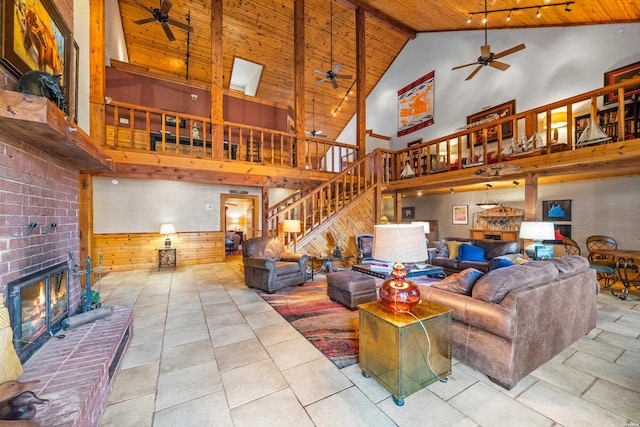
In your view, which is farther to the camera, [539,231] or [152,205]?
[152,205]

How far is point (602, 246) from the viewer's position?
5473mm

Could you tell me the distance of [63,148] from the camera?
6.87ft

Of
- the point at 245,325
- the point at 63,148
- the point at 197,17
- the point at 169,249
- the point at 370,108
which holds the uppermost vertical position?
the point at 197,17

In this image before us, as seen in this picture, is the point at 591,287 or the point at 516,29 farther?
the point at 516,29

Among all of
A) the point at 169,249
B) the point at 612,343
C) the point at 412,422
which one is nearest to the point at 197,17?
the point at 169,249

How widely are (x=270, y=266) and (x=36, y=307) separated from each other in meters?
2.61

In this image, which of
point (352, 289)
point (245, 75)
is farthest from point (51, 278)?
point (245, 75)

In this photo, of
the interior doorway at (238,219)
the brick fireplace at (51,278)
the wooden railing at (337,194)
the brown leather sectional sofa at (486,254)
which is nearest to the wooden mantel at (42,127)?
the brick fireplace at (51,278)

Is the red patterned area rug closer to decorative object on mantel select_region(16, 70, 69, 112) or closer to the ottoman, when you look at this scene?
the ottoman

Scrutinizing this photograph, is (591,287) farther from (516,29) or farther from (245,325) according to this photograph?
(516,29)

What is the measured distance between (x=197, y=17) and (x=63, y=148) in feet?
21.9

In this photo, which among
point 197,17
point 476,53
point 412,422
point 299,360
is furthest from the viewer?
point 476,53

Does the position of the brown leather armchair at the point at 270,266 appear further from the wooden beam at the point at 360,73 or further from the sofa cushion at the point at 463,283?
the wooden beam at the point at 360,73

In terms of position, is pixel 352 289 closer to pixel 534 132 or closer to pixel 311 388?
pixel 311 388
